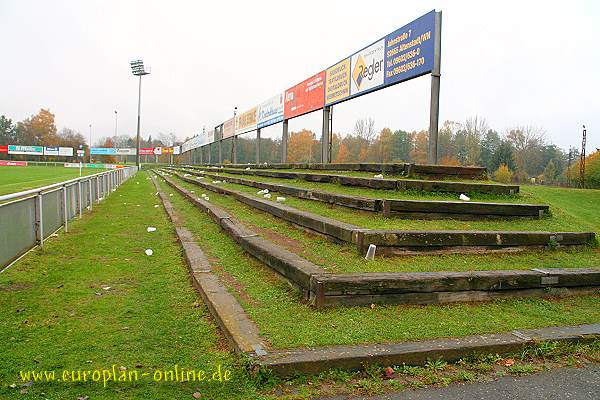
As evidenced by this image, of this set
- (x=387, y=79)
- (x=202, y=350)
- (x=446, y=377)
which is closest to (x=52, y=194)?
(x=202, y=350)

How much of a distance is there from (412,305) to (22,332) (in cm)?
327

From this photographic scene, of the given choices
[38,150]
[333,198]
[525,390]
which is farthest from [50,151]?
[525,390]

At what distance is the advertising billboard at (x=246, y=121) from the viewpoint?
1075 inches

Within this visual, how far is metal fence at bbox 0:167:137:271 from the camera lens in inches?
206

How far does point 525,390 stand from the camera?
9.19 ft

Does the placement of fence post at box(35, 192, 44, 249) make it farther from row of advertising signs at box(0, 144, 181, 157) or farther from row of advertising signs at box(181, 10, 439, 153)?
row of advertising signs at box(0, 144, 181, 157)

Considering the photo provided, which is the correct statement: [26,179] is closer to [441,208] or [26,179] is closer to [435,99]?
[435,99]

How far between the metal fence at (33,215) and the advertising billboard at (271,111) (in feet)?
41.6

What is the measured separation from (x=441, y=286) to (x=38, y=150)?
9574cm

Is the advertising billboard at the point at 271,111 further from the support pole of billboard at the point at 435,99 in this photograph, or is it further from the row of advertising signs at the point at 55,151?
the row of advertising signs at the point at 55,151

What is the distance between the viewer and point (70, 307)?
13.6ft

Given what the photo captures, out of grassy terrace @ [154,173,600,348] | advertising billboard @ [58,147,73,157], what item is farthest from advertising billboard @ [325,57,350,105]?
advertising billboard @ [58,147,73,157]

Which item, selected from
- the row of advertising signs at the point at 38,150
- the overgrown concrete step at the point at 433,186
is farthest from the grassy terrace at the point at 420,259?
the row of advertising signs at the point at 38,150

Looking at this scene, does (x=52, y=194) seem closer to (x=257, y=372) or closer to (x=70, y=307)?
(x=70, y=307)
